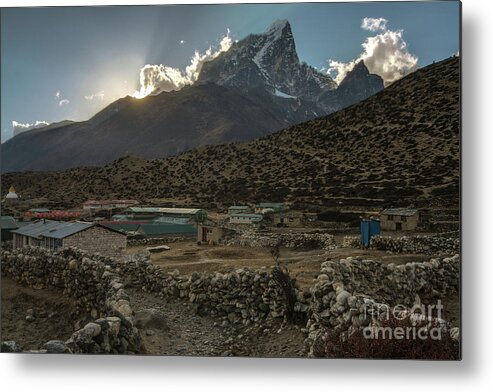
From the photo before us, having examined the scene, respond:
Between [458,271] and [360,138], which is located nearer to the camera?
[458,271]

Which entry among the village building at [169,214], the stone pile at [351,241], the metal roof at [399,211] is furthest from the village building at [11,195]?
the metal roof at [399,211]

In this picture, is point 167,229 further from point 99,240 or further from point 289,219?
point 289,219

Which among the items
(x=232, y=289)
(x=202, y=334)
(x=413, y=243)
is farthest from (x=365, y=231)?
(x=202, y=334)

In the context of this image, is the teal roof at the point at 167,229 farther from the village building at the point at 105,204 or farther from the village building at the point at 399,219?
the village building at the point at 399,219

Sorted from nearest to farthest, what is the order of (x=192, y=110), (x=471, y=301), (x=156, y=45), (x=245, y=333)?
1. (x=471, y=301)
2. (x=245, y=333)
3. (x=156, y=45)
4. (x=192, y=110)

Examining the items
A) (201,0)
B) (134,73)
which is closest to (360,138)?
(201,0)

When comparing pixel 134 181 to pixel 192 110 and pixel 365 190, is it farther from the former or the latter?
Result: pixel 365 190
